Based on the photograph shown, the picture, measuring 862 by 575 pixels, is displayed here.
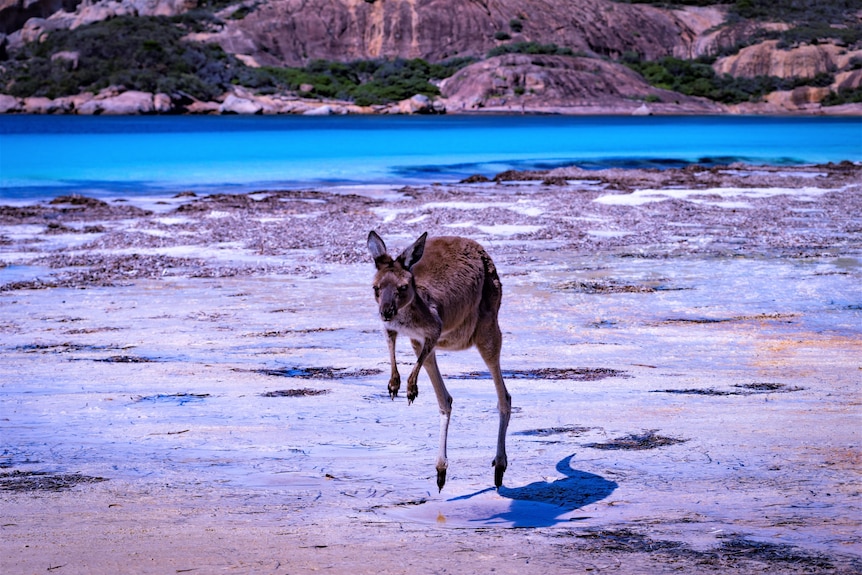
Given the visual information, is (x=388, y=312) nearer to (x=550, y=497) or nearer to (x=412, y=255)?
(x=412, y=255)

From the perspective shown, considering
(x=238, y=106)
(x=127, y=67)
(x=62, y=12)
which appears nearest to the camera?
(x=238, y=106)

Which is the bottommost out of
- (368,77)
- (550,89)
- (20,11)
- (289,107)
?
(289,107)

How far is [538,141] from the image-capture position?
61.3 m

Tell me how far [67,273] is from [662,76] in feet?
395

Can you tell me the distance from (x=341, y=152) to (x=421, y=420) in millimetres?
42360

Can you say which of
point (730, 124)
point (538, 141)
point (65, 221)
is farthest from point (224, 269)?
point (730, 124)

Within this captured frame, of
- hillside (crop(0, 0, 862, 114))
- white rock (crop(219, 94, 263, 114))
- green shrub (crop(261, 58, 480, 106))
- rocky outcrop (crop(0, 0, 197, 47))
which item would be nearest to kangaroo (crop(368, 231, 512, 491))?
hillside (crop(0, 0, 862, 114))

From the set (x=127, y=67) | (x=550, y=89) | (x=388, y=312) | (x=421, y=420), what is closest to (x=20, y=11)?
(x=127, y=67)

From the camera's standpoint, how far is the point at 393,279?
15.0ft

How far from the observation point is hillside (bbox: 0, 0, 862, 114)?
113 metres

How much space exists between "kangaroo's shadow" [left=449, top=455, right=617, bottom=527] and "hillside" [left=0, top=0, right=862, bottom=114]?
350 feet

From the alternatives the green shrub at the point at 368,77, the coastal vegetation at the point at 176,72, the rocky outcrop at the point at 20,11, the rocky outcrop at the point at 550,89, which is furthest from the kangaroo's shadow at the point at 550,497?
the rocky outcrop at the point at 20,11

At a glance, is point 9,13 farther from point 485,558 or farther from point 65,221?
point 485,558

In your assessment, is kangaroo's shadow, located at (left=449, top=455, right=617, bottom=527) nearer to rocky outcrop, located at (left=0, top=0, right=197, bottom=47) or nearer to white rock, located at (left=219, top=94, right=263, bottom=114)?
white rock, located at (left=219, top=94, right=263, bottom=114)
